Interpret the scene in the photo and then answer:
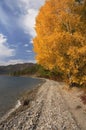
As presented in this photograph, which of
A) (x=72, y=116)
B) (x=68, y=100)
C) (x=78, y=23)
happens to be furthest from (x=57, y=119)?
(x=78, y=23)

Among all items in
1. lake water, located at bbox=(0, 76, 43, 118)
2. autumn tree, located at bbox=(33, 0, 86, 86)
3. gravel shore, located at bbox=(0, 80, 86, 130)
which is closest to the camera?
gravel shore, located at bbox=(0, 80, 86, 130)

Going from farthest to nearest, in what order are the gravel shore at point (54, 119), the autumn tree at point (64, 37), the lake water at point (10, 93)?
the lake water at point (10, 93)
the autumn tree at point (64, 37)
the gravel shore at point (54, 119)

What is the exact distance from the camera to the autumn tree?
30.9 m

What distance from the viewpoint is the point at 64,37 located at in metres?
31.0

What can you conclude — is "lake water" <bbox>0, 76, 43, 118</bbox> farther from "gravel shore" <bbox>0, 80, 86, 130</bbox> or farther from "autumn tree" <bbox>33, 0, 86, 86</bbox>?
"autumn tree" <bbox>33, 0, 86, 86</bbox>

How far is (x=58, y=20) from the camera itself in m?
33.9

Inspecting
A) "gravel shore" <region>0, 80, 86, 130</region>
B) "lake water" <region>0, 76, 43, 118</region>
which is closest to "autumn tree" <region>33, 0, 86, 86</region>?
"gravel shore" <region>0, 80, 86, 130</region>

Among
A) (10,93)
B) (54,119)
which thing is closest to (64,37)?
(54,119)

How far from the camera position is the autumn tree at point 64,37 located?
30928 mm

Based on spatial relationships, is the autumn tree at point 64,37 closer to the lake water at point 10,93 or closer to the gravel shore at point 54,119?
the gravel shore at point 54,119

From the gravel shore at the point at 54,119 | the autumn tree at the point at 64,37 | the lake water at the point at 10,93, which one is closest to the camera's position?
the gravel shore at the point at 54,119

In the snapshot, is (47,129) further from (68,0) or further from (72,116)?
(68,0)

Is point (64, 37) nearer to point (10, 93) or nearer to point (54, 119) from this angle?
point (54, 119)

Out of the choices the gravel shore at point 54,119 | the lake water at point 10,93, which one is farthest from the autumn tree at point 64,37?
the lake water at point 10,93
